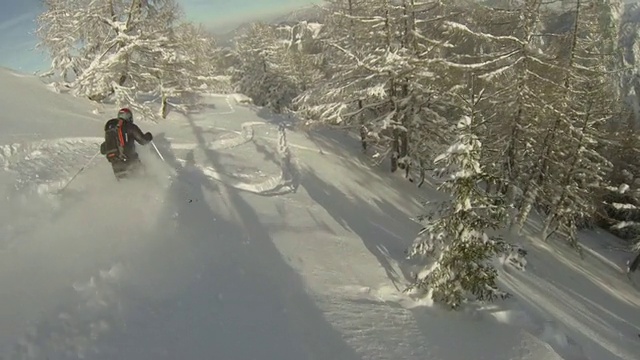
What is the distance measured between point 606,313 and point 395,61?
1160cm

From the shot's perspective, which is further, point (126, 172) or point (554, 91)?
point (554, 91)

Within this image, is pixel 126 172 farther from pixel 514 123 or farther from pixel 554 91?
pixel 554 91

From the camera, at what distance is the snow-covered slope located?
6.06 meters

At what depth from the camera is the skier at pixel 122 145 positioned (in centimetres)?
1020

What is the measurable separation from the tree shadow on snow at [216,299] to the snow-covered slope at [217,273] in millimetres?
26

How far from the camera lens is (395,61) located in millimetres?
15648

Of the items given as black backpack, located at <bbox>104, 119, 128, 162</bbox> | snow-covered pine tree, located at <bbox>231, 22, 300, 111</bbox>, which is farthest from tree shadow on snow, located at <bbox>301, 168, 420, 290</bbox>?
snow-covered pine tree, located at <bbox>231, 22, 300, 111</bbox>

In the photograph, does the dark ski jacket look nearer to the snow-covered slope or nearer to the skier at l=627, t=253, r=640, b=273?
the snow-covered slope

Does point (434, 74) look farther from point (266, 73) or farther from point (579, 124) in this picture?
point (266, 73)

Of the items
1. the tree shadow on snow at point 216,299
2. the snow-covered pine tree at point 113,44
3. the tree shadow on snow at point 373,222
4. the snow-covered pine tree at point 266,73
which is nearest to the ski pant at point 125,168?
the tree shadow on snow at point 216,299

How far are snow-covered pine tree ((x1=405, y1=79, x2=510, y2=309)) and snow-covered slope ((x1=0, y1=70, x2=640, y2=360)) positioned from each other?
0.55m

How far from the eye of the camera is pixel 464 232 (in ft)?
25.3

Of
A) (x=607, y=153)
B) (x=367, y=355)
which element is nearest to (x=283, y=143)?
(x=367, y=355)

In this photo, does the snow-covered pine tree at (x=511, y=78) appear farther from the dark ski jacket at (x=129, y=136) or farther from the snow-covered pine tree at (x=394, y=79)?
the dark ski jacket at (x=129, y=136)
